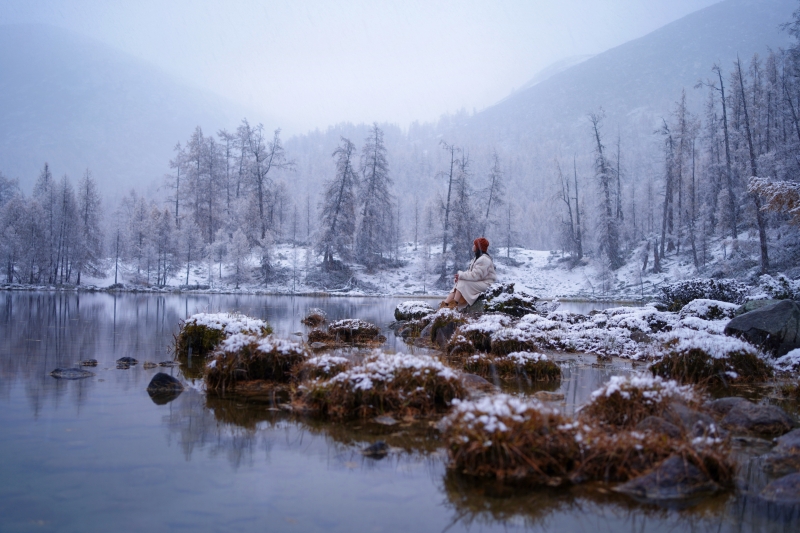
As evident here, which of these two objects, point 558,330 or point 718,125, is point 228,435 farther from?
point 718,125

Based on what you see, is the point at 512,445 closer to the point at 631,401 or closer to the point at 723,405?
the point at 631,401

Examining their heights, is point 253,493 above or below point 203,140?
below

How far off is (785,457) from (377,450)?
3493mm

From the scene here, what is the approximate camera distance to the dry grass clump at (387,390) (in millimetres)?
5719

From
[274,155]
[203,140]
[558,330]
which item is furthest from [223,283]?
[558,330]

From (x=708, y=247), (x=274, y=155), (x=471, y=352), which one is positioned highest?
(x=274, y=155)

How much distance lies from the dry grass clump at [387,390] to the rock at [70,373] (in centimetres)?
392

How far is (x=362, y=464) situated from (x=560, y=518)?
5.35 feet

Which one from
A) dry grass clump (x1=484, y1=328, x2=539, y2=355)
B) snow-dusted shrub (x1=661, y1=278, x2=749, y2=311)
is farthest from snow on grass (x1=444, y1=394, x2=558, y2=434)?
snow-dusted shrub (x1=661, y1=278, x2=749, y2=311)

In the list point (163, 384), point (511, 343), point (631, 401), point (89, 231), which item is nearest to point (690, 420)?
point (631, 401)

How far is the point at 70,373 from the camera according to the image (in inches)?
301

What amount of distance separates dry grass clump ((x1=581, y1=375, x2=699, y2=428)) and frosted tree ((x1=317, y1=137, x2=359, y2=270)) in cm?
4499

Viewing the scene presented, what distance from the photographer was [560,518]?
3.37m

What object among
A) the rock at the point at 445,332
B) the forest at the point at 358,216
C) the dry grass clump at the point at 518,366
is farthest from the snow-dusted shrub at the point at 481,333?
the forest at the point at 358,216
